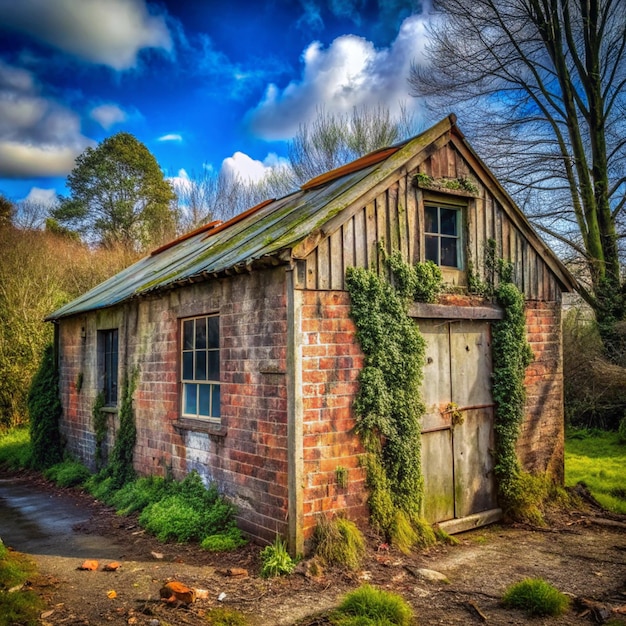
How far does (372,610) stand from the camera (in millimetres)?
5148

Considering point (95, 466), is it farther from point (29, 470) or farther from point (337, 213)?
point (337, 213)

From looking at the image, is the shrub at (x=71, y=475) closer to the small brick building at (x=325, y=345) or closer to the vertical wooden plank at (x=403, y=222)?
the small brick building at (x=325, y=345)

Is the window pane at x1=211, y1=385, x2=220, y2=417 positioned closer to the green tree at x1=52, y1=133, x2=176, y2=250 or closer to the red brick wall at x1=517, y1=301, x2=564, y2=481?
the red brick wall at x1=517, y1=301, x2=564, y2=481

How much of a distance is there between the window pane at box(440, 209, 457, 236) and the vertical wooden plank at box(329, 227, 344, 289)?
2065 mm

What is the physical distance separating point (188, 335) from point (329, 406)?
125 inches

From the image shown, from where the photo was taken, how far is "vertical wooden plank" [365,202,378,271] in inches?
289

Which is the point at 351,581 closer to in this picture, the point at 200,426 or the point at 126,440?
the point at 200,426

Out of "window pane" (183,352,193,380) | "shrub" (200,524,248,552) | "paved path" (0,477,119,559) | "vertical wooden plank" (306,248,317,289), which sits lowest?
"paved path" (0,477,119,559)

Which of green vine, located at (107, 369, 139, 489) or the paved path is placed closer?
the paved path

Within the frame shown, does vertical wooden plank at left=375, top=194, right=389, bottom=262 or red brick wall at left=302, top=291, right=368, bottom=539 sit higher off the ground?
vertical wooden plank at left=375, top=194, right=389, bottom=262

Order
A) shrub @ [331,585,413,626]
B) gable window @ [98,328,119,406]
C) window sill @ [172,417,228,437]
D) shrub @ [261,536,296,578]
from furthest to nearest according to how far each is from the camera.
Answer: gable window @ [98,328,119,406], window sill @ [172,417,228,437], shrub @ [261,536,296,578], shrub @ [331,585,413,626]

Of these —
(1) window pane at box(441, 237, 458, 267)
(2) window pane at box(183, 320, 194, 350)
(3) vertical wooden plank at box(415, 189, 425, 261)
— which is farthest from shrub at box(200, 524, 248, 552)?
(1) window pane at box(441, 237, 458, 267)

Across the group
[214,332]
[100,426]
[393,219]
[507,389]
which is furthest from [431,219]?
[100,426]

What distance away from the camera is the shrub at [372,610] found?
504 centimetres
